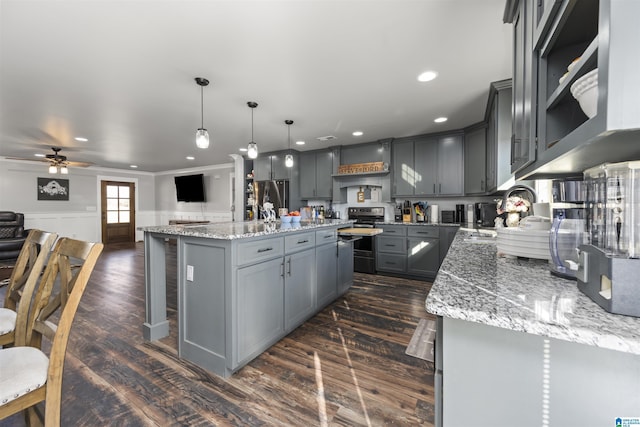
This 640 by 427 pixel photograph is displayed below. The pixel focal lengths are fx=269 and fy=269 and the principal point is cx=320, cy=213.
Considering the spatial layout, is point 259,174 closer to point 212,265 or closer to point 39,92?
point 39,92

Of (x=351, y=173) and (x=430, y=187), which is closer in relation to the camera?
(x=430, y=187)

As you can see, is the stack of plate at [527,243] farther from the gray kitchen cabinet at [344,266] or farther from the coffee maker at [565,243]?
the gray kitchen cabinet at [344,266]

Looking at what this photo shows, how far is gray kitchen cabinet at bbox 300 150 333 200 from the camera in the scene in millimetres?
5203

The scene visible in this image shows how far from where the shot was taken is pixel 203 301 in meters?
1.94

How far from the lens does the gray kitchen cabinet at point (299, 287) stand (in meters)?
2.32

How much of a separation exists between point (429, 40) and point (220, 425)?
9.03 ft

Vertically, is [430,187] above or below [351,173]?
below

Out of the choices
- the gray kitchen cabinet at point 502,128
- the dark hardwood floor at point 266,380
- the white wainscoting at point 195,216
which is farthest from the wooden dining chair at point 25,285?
the white wainscoting at point 195,216

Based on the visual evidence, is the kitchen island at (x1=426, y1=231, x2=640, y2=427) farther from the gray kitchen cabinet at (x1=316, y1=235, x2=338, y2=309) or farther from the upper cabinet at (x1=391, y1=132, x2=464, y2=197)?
the upper cabinet at (x1=391, y1=132, x2=464, y2=197)

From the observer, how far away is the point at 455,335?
71cm

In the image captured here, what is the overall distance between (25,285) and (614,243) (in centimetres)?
234

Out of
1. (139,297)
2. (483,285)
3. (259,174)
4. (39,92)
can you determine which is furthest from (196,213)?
(483,285)

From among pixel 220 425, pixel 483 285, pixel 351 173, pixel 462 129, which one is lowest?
pixel 220 425

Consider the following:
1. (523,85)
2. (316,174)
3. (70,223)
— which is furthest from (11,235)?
(523,85)
